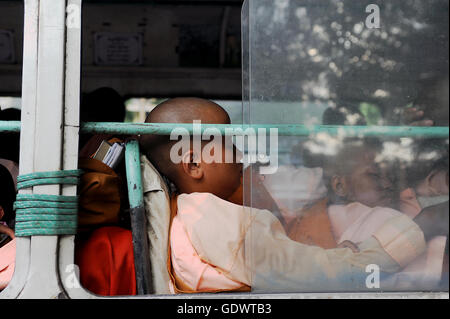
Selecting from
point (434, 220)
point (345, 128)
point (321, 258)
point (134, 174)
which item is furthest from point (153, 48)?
point (434, 220)

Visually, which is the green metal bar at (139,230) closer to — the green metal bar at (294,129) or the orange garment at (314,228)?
the green metal bar at (294,129)

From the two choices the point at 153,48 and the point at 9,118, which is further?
the point at 153,48

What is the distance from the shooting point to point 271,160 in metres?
1.39

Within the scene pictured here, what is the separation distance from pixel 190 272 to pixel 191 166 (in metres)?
0.38

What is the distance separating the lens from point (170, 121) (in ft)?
5.85

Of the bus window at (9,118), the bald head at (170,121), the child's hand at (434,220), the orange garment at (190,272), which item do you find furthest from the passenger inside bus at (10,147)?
the child's hand at (434,220)

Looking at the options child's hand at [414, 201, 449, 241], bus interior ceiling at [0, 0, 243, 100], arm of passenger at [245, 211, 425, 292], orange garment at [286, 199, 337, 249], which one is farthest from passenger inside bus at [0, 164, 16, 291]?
bus interior ceiling at [0, 0, 243, 100]

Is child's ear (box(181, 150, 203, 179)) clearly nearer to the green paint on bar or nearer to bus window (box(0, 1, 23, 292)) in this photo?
the green paint on bar

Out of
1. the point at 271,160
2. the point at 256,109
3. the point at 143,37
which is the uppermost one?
the point at 143,37

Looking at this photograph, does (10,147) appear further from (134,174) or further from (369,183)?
(369,183)

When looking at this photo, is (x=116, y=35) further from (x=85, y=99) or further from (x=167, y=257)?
(x=167, y=257)
